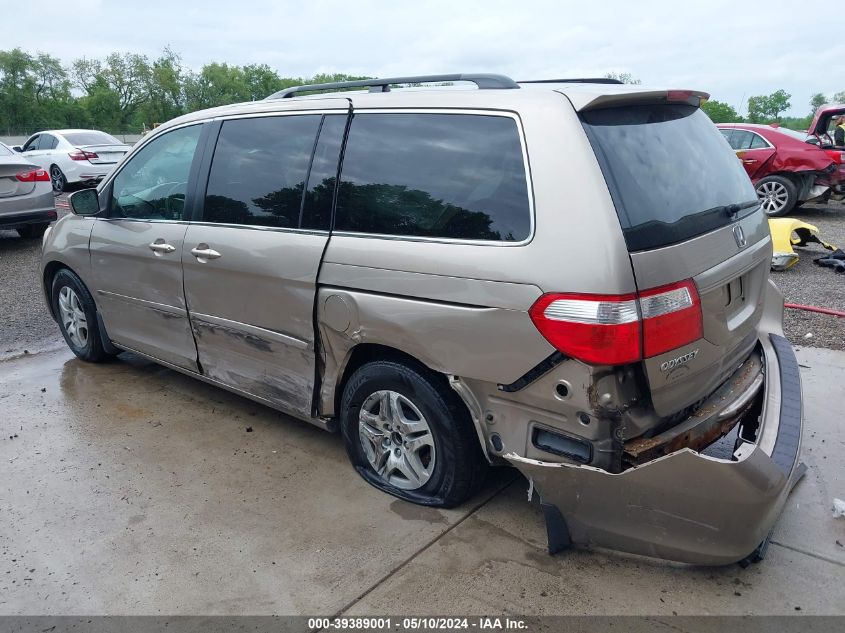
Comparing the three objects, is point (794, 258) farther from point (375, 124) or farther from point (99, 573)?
point (99, 573)

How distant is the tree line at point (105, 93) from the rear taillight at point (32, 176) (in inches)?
1929

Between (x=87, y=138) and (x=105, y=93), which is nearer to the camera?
(x=87, y=138)

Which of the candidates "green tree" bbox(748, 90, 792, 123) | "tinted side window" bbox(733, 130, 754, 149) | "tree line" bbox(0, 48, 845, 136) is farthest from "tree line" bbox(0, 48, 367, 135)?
"tinted side window" bbox(733, 130, 754, 149)

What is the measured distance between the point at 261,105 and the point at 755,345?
114 inches

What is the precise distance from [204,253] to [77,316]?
1.97 meters

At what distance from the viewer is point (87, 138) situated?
1594 cm

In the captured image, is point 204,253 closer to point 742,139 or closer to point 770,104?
point 742,139

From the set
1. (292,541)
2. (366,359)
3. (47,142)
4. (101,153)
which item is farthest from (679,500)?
(47,142)

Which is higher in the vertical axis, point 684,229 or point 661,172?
point 661,172

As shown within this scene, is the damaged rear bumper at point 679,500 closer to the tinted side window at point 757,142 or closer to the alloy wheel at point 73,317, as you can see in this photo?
the alloy wheel at point 73,317

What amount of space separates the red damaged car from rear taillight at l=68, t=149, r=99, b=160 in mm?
13708

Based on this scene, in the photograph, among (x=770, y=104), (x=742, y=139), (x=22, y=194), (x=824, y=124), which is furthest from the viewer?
(x=770, y=104)

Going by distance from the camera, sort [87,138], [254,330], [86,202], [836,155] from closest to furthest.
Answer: [254,330] → [86,202] → [836,155] → [87,138]

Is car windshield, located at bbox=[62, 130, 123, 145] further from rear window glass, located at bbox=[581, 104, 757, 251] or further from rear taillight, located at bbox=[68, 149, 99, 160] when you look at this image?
rear window glass, located at bbox=[581, 104, 757, 251]
